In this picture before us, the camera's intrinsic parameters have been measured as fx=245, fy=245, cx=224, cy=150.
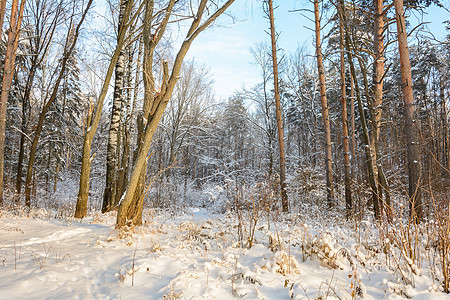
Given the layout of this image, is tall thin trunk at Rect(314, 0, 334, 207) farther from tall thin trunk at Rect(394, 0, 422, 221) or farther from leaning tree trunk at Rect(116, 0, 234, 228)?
leaning tree trunk at Rect(116, 0, 234, 228)

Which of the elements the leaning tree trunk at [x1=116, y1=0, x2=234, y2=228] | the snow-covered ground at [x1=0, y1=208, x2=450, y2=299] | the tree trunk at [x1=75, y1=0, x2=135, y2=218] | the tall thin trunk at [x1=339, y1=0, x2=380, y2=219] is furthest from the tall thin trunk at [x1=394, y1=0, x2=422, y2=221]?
the tree trunk at [x1=75, y1=0, x2=135, y2=218]

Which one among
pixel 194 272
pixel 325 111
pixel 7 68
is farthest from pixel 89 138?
pixel 325 111

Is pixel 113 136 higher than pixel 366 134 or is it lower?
higher

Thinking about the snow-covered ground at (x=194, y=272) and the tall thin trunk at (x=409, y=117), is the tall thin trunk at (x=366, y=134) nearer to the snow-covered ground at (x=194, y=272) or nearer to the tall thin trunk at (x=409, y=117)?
the tall thin trunk at (x=409, y=117)

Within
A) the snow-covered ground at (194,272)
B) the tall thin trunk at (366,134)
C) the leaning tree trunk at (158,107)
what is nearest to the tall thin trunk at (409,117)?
the tall thin trunk at (366,134)

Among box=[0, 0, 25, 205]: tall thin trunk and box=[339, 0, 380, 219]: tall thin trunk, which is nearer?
box=[339, 0, 380, 219]: tall thin trunk

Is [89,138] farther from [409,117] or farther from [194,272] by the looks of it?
[409,117]

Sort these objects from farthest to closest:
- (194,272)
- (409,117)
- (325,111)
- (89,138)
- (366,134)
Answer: (325,111)
(366,134)
(89,138)
(409,117)
(194,272)

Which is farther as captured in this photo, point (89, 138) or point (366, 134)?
point (366, 134)

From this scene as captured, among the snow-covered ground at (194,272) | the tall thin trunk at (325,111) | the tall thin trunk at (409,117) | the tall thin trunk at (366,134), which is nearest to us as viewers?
the snow-covered ground at (194,272)

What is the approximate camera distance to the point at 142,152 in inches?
176

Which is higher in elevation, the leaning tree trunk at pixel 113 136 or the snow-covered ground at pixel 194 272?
the leaning tree trunk at pixel 113 136

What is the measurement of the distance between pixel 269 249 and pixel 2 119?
340 inches

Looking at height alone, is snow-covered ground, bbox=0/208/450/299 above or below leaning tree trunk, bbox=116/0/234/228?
below
